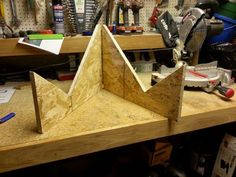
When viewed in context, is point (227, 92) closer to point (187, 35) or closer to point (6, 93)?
point (187, 35)

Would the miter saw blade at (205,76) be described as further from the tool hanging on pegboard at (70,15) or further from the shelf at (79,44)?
the tool hanging on pegboard at (70,15)

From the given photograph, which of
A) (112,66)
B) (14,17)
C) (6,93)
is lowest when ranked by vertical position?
(6,93)

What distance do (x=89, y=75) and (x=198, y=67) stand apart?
50 centimetres

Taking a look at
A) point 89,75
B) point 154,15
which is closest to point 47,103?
point 89,75

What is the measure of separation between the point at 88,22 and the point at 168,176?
34.8 inches

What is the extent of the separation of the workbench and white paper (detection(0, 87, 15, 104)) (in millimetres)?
25

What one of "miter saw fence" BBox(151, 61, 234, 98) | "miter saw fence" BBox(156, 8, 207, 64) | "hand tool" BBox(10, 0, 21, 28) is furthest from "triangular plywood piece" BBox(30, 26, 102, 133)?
"hand tool" BBox(10, 0, 21, 28)

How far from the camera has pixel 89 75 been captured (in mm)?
754

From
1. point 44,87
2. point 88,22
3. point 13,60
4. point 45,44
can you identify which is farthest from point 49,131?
point 13,60

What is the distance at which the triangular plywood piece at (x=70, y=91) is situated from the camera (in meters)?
0.53

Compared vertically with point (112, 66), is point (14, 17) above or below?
above

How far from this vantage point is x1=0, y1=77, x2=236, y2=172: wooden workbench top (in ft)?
1.69

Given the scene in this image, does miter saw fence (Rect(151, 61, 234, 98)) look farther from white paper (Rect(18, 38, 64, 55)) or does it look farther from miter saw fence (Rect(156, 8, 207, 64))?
white paper (Rect(18, 38, 64, 55))

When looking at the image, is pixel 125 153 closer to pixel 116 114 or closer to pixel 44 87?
pixel 116 114
